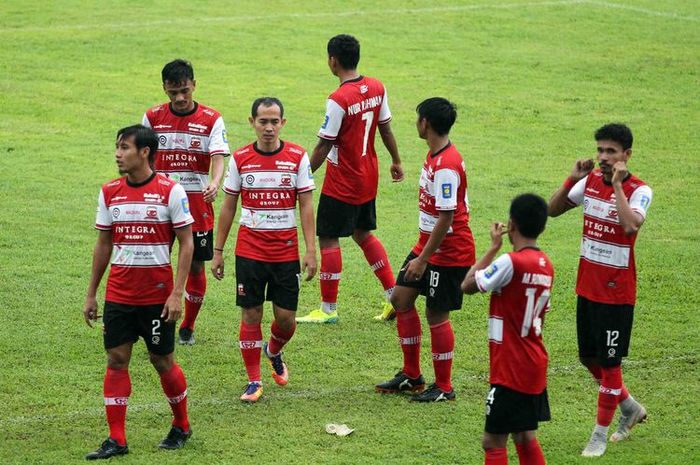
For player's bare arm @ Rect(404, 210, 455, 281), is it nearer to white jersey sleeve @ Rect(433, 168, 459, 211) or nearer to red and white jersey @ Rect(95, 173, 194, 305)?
white jersey sleeve @ Rect(433, 168, 459, 211)

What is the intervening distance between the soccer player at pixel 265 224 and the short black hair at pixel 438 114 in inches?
43.0

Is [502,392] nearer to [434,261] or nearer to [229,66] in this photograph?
[434,261]

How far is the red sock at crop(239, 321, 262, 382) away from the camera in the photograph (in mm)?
9961

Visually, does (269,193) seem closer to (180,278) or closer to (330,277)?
(180,278)

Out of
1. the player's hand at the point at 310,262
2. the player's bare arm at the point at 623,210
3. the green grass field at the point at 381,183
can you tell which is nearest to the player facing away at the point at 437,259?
the green grass field at the point at 381,183

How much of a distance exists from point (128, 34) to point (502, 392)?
65.1 feet

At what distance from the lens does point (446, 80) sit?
78.0 ft

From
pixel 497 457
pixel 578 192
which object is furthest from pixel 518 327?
pixel 578 192

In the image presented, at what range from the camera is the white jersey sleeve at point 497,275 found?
7598mm

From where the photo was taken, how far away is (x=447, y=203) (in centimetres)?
948

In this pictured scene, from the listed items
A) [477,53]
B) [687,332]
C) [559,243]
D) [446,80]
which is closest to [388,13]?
[477,53]

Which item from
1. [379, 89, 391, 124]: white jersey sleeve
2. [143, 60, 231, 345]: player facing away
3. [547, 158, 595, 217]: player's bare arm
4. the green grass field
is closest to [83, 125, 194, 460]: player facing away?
the green grass field

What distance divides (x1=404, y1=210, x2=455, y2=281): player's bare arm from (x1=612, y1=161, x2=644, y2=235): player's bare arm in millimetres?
1425

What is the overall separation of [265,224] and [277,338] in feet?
3.36
